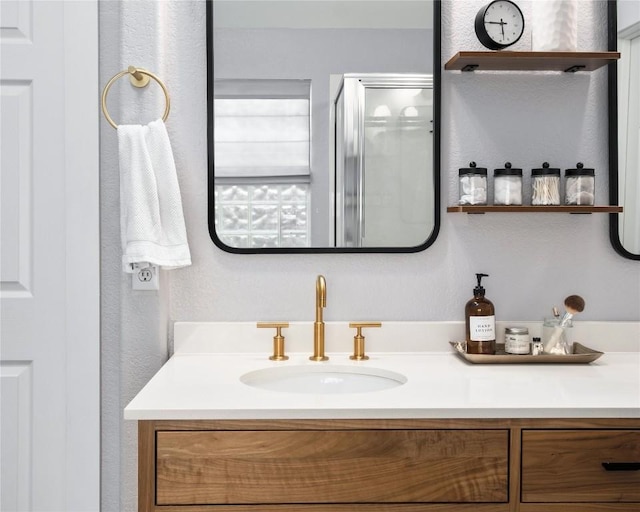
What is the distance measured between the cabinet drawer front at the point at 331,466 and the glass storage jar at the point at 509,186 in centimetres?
68

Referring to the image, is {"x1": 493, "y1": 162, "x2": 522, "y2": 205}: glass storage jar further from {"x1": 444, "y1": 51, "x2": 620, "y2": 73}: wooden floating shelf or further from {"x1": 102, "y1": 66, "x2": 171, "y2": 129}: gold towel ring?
{"x1": 102, "y1": 66, "x2": 171, "y2": 129}: gold towel ring

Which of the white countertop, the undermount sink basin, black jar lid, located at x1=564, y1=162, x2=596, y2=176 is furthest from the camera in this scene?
black jar lid, located at x1=564, y1=162, x2=596, y2=176

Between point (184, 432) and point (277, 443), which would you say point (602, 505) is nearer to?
point (277, 443)

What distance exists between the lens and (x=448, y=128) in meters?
1.85

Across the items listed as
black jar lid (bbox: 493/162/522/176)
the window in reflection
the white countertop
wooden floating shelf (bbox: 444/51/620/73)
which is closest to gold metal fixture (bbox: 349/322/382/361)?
the white countertop

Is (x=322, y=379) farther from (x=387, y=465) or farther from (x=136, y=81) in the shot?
(x=136, y=81)

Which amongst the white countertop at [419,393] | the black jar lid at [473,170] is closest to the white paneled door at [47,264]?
the white countertop at [419,393]

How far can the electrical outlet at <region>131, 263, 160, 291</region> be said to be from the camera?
1.72 metres

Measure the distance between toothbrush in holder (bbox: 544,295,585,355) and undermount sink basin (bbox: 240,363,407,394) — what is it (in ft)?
1.51

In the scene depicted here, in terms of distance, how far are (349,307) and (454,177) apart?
0.47 metres

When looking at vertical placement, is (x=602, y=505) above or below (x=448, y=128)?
below

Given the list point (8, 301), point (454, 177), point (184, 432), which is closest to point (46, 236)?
point (8, 301)

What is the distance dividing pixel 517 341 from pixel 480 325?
111 millimetres

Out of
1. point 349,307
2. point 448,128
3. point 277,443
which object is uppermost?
point 448,128
